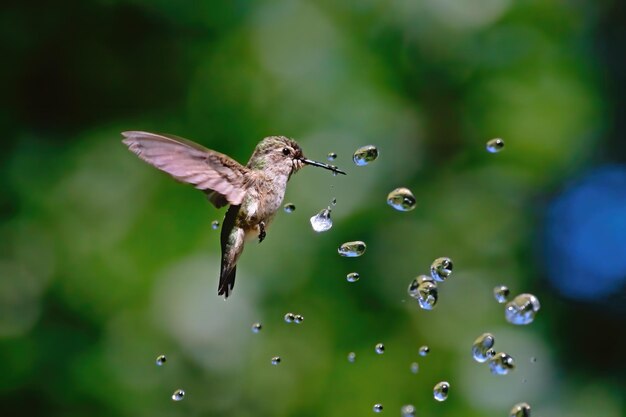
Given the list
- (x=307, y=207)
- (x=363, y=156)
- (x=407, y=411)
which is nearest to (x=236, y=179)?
(x=363, y=156)

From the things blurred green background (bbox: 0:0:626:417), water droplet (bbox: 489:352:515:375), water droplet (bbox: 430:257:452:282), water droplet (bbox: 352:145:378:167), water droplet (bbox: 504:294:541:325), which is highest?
blurred green background (bbox: 0:0:626:417)

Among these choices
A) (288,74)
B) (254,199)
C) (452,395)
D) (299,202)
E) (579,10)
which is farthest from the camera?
(579,10)

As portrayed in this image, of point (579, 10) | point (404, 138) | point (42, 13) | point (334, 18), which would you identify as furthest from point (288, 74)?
point (579, 10)

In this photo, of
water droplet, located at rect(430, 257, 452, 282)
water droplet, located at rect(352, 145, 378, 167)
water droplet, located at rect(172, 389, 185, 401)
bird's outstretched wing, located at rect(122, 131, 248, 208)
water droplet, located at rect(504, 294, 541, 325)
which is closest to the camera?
bird's outstretched wing, located at rect(122, 131, 248, 208)

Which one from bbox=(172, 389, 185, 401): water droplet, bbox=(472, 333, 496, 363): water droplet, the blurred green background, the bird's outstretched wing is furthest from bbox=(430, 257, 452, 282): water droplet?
the blurred green background

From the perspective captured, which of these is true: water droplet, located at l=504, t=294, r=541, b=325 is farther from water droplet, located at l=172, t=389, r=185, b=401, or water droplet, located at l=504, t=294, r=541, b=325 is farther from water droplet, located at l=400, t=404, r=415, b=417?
water droplet, located at l=172, t=389, r=185, b=401

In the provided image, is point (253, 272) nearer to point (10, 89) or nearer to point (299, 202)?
point (299, 202)

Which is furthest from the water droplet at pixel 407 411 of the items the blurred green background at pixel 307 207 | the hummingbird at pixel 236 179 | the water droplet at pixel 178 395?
the hummingbird at pixel 236 179
